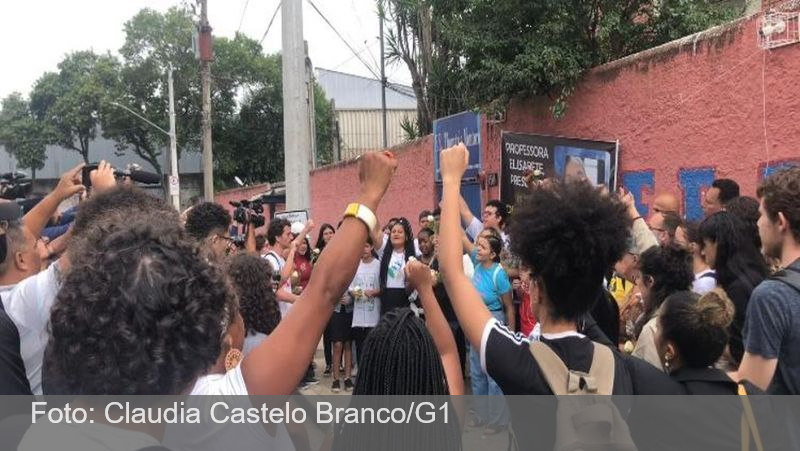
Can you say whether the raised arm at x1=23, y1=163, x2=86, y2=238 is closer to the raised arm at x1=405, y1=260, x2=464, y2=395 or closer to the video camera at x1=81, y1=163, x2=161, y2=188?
the video camera at x1=81, y1=163, x2=161, y2=188

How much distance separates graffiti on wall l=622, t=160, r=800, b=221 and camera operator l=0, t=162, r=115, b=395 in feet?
18.6

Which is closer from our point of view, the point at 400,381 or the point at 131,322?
the point at 131,322

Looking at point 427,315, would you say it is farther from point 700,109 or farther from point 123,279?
point 700,109

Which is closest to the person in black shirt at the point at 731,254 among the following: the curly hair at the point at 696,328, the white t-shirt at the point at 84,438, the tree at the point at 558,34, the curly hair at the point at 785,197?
the curly hair at the point at 785,197

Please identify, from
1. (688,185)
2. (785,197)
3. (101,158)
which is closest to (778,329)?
(785,197)

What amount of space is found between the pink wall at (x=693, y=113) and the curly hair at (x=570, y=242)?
479 cm

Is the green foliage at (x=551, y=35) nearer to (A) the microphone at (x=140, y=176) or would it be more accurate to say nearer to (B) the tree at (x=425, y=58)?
(B) the tree at (x=425, y=58)

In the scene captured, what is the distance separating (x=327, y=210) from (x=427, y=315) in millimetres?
18171

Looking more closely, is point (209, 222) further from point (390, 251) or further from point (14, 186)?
point (390, 251)

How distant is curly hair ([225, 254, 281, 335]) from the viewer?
3361 millimetres

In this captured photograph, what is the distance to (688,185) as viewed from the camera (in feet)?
24.0

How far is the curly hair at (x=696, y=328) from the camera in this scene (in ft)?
7.61

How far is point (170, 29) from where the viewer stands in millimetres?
35156

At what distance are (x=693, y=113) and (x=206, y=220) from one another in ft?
17.6
